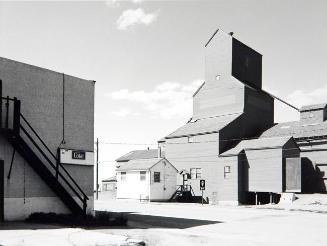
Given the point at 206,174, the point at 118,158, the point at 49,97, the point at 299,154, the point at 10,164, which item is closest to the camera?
the point at 10,164

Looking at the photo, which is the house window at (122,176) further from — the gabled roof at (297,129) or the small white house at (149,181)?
the gabled roof at (297,129)

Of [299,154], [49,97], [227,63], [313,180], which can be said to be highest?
[227,63]

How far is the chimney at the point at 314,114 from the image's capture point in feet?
148

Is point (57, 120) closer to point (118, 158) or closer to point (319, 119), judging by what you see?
point (319, 119)

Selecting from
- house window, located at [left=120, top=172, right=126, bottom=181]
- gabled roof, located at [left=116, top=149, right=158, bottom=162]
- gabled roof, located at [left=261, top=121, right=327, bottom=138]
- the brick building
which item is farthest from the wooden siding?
gabled roof, located at [left=116, top=149, right=158, bottom=162]

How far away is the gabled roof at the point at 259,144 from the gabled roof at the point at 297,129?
4.60m

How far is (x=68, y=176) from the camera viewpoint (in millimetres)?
18859

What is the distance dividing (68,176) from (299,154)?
1104 inches

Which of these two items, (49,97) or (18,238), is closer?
(18,238)

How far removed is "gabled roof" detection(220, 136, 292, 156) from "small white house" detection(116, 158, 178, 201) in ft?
25.7

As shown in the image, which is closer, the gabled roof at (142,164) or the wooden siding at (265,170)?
the wooden siding at (265,170)

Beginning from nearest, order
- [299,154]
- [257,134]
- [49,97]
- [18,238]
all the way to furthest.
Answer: [18,238]
[49,97]
[299,154]
[257,134]

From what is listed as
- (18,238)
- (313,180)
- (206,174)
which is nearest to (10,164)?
(18,238)

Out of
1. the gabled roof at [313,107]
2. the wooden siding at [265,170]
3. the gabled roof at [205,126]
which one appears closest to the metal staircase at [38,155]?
the wooden siding at [265,170]
